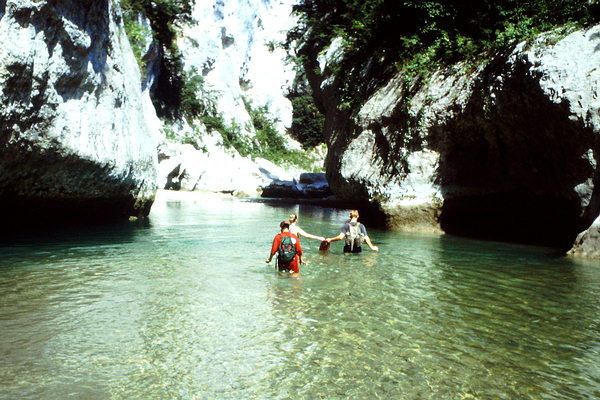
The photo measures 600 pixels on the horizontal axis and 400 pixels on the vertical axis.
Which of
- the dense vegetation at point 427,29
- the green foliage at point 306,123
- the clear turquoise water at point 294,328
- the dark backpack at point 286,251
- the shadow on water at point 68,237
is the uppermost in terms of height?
the green foliage at point 306,123

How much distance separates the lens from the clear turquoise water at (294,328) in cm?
474

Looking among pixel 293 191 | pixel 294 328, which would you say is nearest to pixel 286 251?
pixel 294 328

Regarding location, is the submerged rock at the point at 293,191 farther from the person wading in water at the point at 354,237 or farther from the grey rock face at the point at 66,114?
the person wading in water at the point at 354,237

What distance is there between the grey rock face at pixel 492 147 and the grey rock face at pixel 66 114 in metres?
9.60

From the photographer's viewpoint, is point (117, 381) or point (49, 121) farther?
point (49, 121)

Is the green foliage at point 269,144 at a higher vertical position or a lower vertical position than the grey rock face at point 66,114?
higher

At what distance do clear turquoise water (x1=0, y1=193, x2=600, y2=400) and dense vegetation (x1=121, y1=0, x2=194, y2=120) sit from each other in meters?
25.4

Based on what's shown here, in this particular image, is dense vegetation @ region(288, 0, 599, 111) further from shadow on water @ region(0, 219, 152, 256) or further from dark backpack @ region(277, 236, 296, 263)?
shadow on water @ region(0, 219, 152, 256)

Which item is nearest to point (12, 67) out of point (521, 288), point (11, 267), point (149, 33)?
point (11, 267)

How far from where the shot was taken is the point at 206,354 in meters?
5.48

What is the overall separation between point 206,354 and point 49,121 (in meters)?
9.61

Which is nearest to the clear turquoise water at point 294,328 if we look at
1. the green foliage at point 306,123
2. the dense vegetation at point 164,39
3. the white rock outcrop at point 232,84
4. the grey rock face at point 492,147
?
the grey rock face at point 492,147

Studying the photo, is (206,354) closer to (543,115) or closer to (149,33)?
(543,115)

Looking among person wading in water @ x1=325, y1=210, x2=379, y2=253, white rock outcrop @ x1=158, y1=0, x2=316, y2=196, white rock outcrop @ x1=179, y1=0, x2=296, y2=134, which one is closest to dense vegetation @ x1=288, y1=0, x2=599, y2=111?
person wading in water @ x1=325, y1=210, x2=379, y2=253
